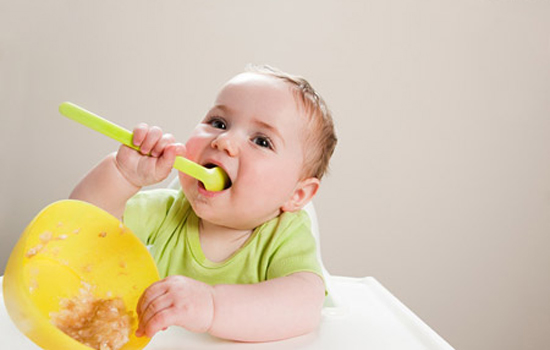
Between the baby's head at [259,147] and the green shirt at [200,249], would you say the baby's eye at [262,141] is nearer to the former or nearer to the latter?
the baby's head at [259,147]

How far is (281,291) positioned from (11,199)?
109cm

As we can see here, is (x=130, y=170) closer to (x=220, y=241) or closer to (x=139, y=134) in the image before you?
(x=139, y=134)

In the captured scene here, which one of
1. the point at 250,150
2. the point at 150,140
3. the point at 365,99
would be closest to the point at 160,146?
the point at 150,140

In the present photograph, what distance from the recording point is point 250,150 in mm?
703

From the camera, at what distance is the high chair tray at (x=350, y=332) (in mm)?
589

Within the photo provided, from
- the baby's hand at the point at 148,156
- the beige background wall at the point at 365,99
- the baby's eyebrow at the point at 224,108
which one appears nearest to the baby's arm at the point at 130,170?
the baby's hand at the point at 148,156

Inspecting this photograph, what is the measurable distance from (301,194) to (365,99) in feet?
2.53

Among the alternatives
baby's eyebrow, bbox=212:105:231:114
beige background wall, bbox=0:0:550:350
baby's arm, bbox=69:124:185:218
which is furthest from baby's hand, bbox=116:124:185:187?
beige background wall, bbox=0:0:550:350

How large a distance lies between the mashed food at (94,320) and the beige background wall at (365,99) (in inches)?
38.1

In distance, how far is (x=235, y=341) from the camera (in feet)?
2.00

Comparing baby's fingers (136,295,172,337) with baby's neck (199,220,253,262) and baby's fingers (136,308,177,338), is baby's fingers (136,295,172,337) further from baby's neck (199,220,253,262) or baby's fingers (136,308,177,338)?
baby's neck (199,220,253,262)

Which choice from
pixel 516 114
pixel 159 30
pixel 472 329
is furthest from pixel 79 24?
pixel 472 329

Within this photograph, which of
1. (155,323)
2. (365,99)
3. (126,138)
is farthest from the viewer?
(365,99)

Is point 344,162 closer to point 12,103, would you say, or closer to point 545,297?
point 545,297
